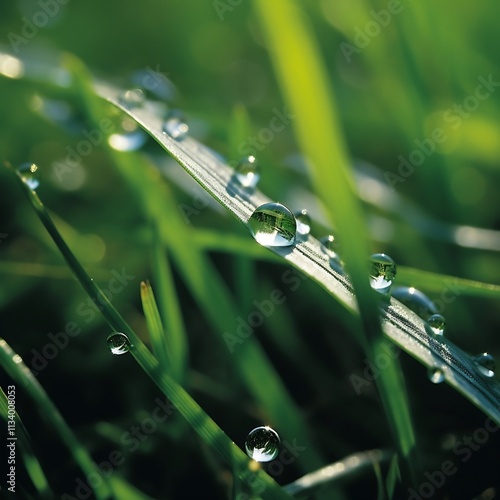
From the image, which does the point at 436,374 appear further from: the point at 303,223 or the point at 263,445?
the point at 303,223

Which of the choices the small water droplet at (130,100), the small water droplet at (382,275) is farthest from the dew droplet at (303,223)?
the small water droplet at (130,100)

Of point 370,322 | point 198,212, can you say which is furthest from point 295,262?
point 198,212

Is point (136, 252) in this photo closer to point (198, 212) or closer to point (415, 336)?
point (198, 212)

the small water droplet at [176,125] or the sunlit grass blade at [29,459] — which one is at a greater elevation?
the small water droplet at [176,125]

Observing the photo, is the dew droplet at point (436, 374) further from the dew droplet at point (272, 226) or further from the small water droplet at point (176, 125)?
the small water droplet at point (176, 125)

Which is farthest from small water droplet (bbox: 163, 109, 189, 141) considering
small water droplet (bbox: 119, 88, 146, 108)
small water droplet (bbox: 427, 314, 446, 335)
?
small water droplet (bbox: 427, 314, 446, 335)
